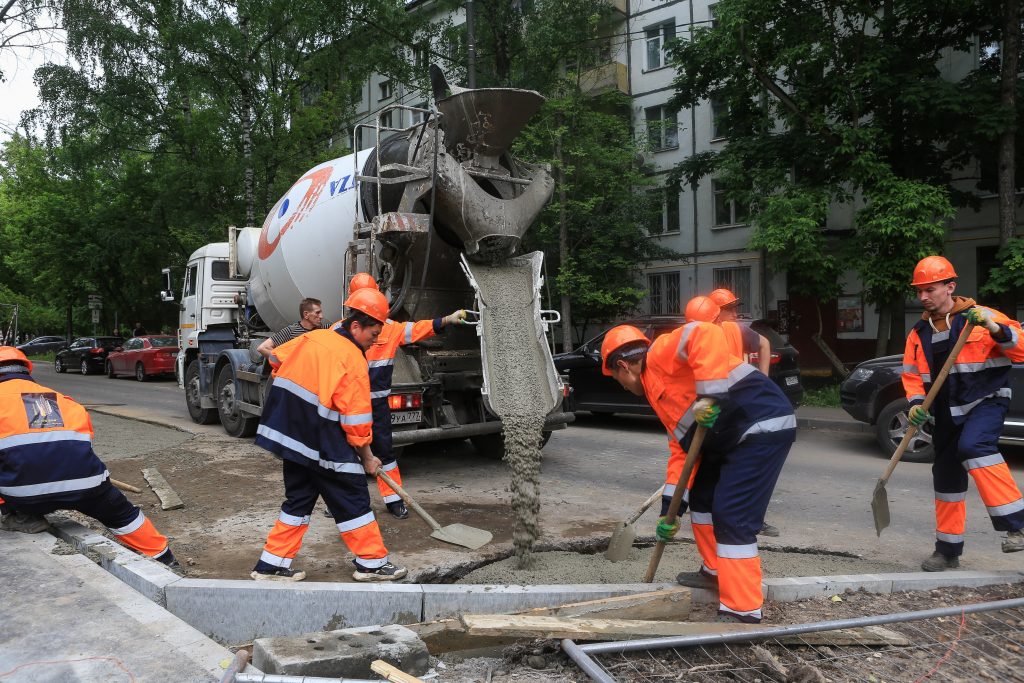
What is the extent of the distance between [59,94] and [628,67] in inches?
620

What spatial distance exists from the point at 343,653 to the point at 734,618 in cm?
174

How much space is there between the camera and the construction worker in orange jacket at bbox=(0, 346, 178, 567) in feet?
13.3

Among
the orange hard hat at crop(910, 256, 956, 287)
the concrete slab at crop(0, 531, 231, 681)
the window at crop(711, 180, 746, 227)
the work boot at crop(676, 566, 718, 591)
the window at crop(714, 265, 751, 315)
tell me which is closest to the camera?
the concrete slab at crop(0, 531, 231, 681)

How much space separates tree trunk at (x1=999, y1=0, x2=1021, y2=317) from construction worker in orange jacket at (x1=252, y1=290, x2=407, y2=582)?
11.8 m

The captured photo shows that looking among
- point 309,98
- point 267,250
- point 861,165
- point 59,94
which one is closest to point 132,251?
point 59,94

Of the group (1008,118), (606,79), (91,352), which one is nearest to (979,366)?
(1008,118)

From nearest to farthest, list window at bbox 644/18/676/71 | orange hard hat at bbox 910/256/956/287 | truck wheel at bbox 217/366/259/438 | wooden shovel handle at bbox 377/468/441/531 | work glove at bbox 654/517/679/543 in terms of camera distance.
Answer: work glove at bbox 654/517/679/543, orange hard hat at bbox 910/256/956/287, wooden shovel handle at bbox 377/468/441/531, truck wheel at bbox 217/366/259/438, window at bbox 644/18/676/71

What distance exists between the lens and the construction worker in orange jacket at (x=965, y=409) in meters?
4.24

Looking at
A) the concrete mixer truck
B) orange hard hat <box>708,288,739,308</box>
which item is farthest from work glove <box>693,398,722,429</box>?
the concrete mixer truck

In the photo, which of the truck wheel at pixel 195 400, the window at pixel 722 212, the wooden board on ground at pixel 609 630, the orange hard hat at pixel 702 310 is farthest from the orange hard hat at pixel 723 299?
the window at pixel 722 212

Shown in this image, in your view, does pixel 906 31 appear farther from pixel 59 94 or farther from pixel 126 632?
pixel 59 94

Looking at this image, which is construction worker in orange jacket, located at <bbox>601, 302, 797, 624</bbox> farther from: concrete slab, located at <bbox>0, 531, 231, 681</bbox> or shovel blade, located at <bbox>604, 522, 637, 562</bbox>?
concrete slab, located at <bbox>0, 531, 231, 681</bbox>

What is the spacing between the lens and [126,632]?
2.85m

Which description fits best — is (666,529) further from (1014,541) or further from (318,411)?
(1014,541)
